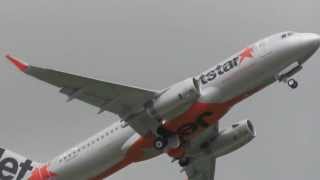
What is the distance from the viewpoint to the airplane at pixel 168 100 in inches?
2282

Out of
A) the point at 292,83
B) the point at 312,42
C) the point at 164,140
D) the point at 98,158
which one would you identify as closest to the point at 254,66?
the point at 292,83

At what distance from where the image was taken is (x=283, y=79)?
192 ft

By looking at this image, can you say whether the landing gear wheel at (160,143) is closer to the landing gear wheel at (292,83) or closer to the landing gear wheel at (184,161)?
the landing gear wheel at (184,161)

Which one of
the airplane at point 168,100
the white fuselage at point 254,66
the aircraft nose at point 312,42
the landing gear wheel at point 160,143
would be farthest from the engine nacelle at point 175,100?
the aircraft nose at point 312,42

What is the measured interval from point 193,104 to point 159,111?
204cm

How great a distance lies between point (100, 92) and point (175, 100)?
4520 millimetres

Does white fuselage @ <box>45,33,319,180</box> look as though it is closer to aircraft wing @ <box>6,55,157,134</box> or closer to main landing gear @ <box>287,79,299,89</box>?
main landing gear @ <box>287,79,299,89</box>

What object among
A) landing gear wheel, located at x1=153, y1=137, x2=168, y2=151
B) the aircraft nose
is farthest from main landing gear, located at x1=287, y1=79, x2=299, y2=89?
landing gear wheel, located at x1=153, y1=137, x2=168, y2=151

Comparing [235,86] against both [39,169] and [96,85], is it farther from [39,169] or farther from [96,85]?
[39,169]

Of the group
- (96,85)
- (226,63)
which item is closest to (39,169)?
(96,85)

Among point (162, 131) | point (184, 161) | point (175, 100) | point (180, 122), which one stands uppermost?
point (175, 100)

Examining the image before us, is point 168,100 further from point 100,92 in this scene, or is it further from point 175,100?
point 100,92

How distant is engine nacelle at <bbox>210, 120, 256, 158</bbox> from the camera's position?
6419 centimetres

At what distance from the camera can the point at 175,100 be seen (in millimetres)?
57812
